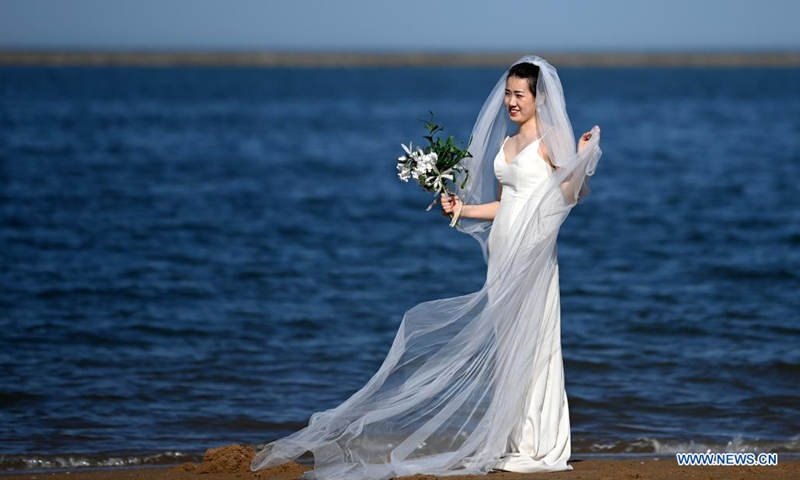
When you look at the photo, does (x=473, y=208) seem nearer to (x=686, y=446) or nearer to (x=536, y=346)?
(x=536, y=346)

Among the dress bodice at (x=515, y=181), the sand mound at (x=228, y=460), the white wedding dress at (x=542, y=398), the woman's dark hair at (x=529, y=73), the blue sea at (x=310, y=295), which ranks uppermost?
the woman's dark hair at (x=529, y=73)

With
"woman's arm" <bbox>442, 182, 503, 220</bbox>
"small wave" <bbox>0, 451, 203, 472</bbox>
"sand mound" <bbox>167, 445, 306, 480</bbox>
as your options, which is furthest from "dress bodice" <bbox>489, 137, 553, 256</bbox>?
"small wave" <bbox>0, 451, 203, 472</bbox>

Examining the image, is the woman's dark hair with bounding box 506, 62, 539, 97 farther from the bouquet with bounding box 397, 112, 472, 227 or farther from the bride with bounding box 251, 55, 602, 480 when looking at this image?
the bouquet with bounding box 397, 112, 472, 227

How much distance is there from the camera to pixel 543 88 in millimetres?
6242

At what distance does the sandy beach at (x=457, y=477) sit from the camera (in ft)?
20.6

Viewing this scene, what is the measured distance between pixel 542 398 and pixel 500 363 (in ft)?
1.05

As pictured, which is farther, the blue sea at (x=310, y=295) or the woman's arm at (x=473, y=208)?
the blue sea at (x=310, y=295)

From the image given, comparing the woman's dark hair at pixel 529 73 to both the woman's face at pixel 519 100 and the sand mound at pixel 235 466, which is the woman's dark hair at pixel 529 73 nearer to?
the woman's face at pixel 519 100

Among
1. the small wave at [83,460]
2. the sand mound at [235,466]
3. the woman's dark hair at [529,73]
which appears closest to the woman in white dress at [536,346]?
the woman's dark hair at [529,73]

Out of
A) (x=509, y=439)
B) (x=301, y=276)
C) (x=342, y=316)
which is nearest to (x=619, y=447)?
(x=509, y=439)

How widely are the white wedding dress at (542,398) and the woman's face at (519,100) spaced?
0.16m

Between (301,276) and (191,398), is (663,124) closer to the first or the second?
(301,276)

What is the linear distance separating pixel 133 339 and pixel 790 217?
1426 centimetres

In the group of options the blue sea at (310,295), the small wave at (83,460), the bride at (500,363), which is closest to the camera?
the bride at (500,363)
